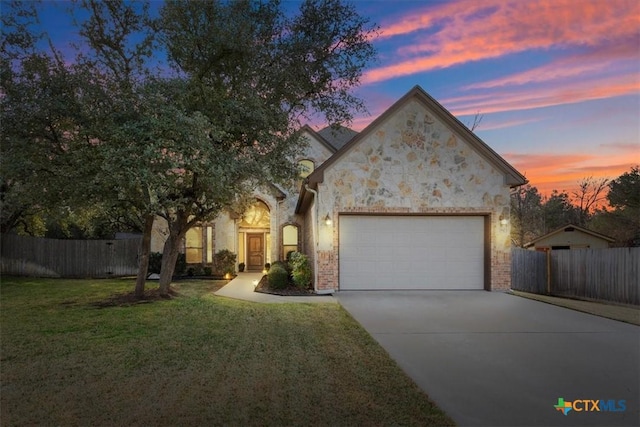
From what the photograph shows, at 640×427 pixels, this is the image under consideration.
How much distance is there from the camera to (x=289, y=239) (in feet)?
63.8

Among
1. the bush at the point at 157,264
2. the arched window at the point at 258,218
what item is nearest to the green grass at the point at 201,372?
the bush at the point at 157,264

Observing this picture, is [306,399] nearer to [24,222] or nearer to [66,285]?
[66,285]

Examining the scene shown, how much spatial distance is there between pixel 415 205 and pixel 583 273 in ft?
22.7

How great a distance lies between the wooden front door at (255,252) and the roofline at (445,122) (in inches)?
387

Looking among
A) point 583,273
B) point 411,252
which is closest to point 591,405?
point 411,252

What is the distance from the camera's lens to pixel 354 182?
11664mm

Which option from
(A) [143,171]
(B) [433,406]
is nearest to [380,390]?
(B) [433,406]

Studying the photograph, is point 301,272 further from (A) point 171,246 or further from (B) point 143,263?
(B) point 143,263

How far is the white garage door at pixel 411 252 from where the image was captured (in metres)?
11.8

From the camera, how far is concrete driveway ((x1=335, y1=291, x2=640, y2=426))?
146 inches

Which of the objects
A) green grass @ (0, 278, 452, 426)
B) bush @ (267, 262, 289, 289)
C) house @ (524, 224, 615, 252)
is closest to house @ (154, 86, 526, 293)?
bush @ (267, 262, 289, 289)

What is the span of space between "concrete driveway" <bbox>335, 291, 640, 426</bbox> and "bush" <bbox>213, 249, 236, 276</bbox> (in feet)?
34.0

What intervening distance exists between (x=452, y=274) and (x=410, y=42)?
7.36m

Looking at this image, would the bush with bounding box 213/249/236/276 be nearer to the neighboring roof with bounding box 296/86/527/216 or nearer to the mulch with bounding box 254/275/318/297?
the mulch with bounding box 254/275/318/297
